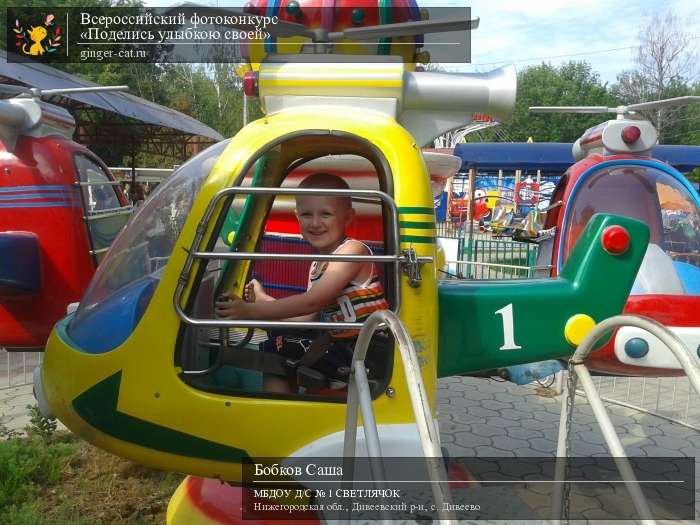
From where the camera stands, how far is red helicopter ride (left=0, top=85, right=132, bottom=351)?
4750 millimetres

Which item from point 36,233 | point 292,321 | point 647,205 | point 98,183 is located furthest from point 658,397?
point 36,233

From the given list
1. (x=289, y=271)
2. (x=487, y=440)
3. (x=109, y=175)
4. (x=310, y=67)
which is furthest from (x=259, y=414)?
(x=109, y=175)

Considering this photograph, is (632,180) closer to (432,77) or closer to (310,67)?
(432,77)

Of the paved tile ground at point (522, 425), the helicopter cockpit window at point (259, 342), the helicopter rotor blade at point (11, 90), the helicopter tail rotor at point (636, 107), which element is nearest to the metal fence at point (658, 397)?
the paved tile ground at point (522, 425)

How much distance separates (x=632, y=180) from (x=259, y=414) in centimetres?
312

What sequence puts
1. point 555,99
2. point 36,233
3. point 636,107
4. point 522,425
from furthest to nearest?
point 555,99 < point 36,233 < point 522,425 < point 636,107

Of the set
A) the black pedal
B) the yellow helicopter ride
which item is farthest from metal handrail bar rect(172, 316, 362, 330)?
the black pedal

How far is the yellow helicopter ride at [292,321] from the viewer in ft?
6.55

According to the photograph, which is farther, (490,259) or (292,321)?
(490,259)

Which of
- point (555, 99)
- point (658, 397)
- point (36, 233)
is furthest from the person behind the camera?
point (555, 99)

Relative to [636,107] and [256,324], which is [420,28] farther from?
[636,107]

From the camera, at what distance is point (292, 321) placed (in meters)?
2.06

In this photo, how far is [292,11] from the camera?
302 cm

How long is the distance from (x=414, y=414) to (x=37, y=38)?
9.88m
